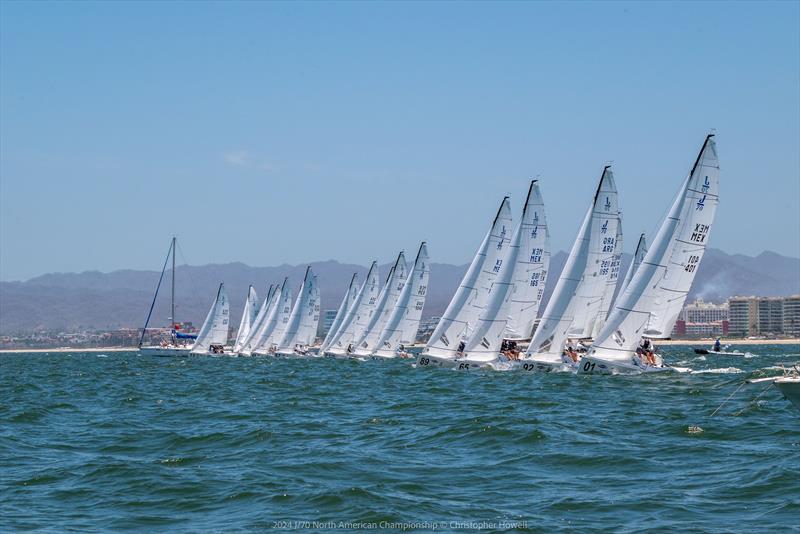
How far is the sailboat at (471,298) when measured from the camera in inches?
1949

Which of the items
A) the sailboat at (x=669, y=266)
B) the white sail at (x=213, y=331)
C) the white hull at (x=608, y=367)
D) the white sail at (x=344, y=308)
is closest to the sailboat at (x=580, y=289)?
the white hull at (x=608, y=367)

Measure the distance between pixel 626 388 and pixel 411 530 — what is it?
67.5 ft

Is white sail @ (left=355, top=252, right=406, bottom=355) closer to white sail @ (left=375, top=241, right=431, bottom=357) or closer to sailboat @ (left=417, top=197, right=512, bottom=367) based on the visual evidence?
white sail @ (left=375, top=241, right=431, bottom=357)

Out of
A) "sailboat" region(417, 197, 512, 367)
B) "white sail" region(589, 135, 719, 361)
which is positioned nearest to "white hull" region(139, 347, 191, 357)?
"sailboat" region(417, 197, 512, 367)

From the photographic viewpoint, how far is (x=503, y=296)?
148 ft

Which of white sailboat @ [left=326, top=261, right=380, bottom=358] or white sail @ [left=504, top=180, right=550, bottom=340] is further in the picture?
white sailboat @ [left=326, top=261, right=380, bottom=358]

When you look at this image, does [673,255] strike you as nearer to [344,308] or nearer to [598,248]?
[598,248]

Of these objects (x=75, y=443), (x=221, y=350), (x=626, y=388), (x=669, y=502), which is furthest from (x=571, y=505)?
(x=221, y=350)

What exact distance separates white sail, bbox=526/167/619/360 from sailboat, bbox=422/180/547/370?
2.83 m

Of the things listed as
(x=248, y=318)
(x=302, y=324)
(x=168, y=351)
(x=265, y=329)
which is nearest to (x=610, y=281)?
(x=302, y=324)

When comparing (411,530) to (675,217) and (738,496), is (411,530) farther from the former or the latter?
Answer: (675,217)

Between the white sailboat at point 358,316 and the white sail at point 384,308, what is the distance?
6.01 metres

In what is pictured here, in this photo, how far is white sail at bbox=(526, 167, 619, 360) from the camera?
42.1 metres

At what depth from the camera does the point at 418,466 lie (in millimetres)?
17391
